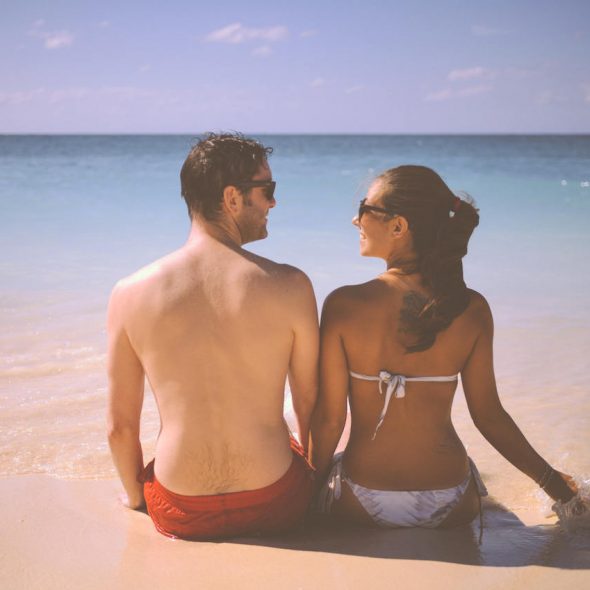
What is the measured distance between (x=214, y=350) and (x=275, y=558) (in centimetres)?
68

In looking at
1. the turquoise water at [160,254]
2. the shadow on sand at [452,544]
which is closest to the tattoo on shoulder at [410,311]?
the turquoise water at [160,254]

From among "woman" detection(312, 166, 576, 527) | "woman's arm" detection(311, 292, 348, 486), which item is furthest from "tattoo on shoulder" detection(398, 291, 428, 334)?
"woman's arm" detection(311, 292, 348, 486)

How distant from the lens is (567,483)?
97.9 inches

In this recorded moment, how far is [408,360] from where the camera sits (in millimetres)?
2271

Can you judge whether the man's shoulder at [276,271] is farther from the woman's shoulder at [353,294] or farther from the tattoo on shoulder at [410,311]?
the tattoo on shoulder at [410,311]

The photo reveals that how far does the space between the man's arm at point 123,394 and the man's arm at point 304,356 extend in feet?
1.74

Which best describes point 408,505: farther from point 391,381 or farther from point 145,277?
point 145,277

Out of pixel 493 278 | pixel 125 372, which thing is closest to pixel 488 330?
pixel 125 372

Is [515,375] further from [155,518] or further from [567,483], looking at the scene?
[155,518]

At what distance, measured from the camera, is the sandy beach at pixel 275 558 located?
6.70 feet

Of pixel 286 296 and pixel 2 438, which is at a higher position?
pixel 286 296

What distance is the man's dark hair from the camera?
2.28 meters

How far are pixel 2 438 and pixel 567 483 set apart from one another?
254 cm

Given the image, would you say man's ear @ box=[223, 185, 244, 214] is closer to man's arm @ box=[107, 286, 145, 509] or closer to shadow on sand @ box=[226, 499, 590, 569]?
man's arm @ box=[107, 286, 145, 509]
